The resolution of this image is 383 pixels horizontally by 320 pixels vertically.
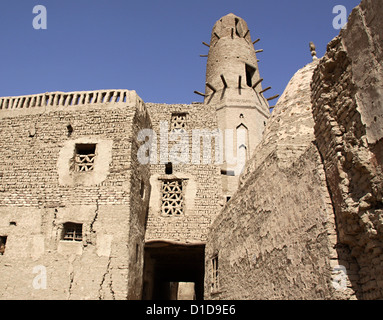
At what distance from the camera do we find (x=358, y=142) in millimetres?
4375

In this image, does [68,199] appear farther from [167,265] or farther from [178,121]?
[167,265]

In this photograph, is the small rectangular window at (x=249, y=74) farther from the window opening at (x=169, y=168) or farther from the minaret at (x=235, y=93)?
the window opening at (x=169, y=168)

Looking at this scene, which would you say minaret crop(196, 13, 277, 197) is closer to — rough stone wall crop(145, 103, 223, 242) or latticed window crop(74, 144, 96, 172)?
rough stone wall crop(145, 103, 223, 242)

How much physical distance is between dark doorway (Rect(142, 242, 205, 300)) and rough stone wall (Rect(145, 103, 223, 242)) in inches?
17.0

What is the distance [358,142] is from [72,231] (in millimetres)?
7911

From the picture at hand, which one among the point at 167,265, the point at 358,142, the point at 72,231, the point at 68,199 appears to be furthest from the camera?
the point at 167,265

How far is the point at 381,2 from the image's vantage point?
3.98m

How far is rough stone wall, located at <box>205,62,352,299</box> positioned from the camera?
505cm

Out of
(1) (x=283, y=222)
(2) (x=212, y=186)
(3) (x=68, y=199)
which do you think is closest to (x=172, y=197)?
(2) (x=212, y=186)

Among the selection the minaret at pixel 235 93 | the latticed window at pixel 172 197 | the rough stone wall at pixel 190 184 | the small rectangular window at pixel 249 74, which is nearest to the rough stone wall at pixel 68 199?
the rough stone wall at pixel 190 184

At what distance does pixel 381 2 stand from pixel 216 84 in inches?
507
